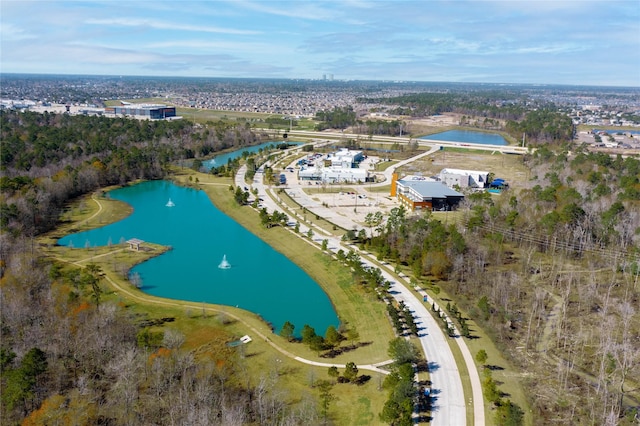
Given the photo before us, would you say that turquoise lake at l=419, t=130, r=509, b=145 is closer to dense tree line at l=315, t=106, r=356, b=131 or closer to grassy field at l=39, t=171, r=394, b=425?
dense tree line at l=315, t=106, r=356, b=131

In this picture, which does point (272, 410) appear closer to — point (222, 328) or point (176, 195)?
point (222, 328)

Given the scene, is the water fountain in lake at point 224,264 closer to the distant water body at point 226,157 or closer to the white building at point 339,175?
the white building at point 339,175

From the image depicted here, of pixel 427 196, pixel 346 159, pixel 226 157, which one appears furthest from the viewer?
pixel 226 157

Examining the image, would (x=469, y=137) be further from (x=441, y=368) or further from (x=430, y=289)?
(x=441, y=368)

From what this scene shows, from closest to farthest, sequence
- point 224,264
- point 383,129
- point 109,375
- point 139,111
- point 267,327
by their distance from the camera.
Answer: point 109,375 < point 267,327 < point 224,264 < point 383,129 < point 139,111

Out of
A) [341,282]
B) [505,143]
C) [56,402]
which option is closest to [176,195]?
[341,282]

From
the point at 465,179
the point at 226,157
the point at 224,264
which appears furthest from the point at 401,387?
the point at 226,157

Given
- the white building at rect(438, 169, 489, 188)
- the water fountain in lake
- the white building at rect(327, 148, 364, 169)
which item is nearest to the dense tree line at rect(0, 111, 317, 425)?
the water fountain in lake
